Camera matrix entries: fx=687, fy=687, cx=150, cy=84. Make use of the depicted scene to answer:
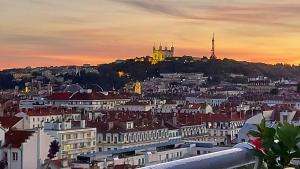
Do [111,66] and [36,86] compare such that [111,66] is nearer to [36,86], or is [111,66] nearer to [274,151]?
[36,86]

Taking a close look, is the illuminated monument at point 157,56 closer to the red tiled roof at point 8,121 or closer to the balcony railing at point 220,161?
the red tiled roof at point 8,121

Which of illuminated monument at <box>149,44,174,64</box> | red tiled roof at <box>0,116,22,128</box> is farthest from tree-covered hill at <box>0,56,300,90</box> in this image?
red tiled roof at <box>0,116,22,128</box>

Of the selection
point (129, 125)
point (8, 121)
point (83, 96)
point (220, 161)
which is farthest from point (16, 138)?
point (83, 96)

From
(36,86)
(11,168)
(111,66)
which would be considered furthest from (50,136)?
(111,66)

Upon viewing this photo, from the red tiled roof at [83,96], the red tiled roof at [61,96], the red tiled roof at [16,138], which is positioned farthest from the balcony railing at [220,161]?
the red tiled roof at [61,96]

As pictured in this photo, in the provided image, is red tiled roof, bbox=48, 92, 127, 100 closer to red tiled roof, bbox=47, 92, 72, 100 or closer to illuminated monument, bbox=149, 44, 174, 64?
red tiled roof, bbox=47, 92, 72, 100

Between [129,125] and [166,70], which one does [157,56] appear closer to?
[166,70]

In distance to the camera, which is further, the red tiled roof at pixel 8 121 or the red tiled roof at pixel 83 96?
the red tiled roof at pixel 83 96
